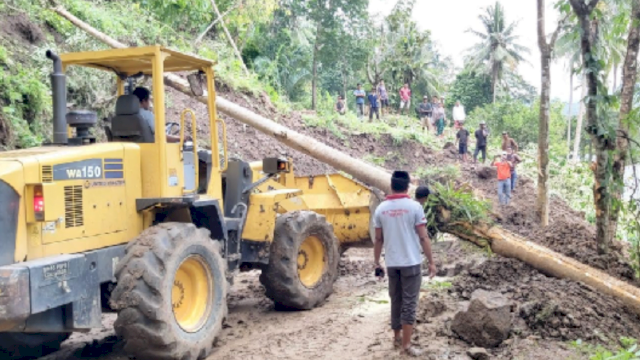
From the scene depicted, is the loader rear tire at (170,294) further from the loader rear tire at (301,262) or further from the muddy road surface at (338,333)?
the loader rear tire at (301,262)

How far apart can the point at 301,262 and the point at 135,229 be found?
8.93 ft

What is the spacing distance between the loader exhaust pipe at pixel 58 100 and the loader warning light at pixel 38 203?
103 cm

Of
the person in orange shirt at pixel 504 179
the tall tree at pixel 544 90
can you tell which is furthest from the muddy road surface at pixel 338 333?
the person in orange shirt at pixel 504 179

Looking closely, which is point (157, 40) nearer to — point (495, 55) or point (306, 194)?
point (306, 194)

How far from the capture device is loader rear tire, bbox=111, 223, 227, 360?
208 inches

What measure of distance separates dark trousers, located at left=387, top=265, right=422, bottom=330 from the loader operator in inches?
96.4

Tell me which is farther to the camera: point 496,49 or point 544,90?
point 496,49

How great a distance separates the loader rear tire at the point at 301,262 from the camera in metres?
7.70

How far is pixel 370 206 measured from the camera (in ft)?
31.1

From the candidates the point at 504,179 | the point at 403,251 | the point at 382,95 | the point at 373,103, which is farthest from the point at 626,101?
the point at 382,95

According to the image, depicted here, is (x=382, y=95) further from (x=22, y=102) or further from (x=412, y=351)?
(x=412, y=351)

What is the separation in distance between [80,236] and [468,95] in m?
43.6

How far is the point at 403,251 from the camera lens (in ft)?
19.5

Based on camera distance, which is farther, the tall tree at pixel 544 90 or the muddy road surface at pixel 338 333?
the tall tree at pixel 544 90
